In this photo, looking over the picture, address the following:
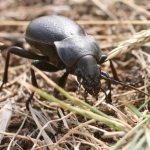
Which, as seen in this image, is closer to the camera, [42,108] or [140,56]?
[42,108]

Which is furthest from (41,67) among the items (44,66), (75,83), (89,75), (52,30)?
(89,75)

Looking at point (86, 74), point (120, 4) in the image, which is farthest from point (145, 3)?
point (86, 74)

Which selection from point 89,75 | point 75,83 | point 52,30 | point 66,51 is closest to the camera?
point 89,75

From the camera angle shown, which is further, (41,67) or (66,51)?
(41,67)

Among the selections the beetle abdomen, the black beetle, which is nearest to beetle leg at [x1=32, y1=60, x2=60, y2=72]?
the black beetle

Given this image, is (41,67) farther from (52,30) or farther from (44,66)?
(52,30)

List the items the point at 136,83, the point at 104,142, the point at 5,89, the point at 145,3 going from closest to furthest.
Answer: the point at 104,142 → the point at 136,83 → the point at 5,89 → the point at 145,3

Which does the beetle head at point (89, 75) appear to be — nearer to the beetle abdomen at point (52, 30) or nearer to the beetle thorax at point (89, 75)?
the beetle thorax at point (89, 75)

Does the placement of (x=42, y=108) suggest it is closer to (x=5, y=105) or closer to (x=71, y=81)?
(x=5, y=105)

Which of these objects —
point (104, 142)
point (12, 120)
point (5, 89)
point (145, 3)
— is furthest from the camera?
point (145, 3)
